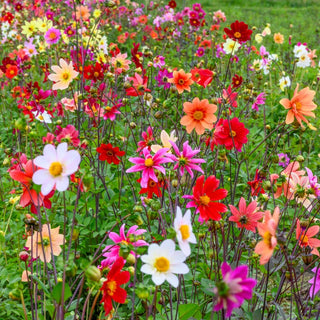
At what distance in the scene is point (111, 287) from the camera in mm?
1109

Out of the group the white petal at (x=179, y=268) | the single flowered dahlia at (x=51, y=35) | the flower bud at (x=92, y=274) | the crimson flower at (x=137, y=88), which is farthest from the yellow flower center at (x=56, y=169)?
the single flowered dahlia at (x=51, y=35)

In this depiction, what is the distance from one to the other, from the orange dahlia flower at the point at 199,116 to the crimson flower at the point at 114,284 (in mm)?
709

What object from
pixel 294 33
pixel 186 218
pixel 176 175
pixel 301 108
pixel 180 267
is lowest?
pixel 180 267

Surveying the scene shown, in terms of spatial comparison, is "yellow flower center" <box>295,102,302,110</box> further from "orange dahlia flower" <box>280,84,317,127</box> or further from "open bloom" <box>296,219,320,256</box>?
"open bloom" <box>296,219,320,256</box>

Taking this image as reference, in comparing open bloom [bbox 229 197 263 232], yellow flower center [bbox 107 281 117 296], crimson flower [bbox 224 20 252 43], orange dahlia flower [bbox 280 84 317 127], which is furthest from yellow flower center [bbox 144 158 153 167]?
crimson flower [bbox 224 20 252 43]

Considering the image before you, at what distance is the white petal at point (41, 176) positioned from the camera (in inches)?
37.2

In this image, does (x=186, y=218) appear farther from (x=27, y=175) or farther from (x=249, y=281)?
(x=27, y=175)

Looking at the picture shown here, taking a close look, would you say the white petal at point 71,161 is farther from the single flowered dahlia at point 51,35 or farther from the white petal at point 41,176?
the single flowered dahlia at point 51,35

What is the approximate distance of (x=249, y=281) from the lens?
0.73m

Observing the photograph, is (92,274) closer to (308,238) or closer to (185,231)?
(185,231)

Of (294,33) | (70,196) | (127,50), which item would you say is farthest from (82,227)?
(294,33)

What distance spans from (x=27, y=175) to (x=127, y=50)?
226 inches

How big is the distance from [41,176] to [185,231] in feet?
1.19

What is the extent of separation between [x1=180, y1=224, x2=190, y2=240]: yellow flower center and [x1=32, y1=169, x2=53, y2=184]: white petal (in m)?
0.33
